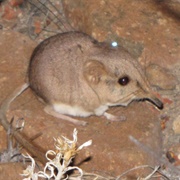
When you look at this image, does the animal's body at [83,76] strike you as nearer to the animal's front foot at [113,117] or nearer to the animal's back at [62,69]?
the animal's back at [62,69]

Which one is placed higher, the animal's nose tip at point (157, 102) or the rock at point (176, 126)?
the animal's nose tip at point (157, 102)

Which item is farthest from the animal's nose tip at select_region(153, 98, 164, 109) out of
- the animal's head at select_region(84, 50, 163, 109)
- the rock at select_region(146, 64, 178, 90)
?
the rock at select_region(146, 64, 178, 90)

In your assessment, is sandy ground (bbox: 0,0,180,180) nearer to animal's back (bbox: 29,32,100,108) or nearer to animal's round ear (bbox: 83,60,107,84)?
animal's back (bbox: 29,32,100,108)

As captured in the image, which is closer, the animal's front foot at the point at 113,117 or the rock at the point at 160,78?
the animal's front foot at the point at 113,117

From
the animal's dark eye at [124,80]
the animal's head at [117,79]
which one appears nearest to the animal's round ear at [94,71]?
the animal's head at [117,79]

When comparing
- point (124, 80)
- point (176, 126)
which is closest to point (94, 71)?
point (124, 80)

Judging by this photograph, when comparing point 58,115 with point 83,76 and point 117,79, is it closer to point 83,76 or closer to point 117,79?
point 83,76

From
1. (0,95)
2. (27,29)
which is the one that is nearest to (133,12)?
(27,29)
